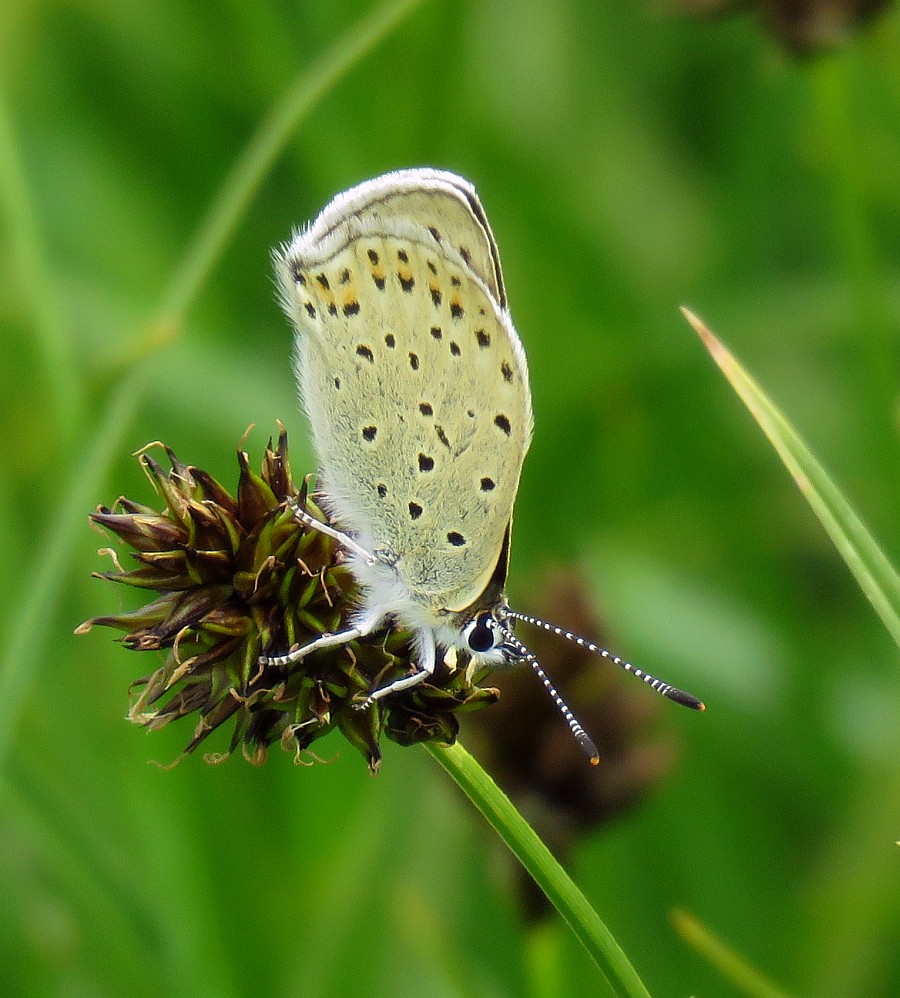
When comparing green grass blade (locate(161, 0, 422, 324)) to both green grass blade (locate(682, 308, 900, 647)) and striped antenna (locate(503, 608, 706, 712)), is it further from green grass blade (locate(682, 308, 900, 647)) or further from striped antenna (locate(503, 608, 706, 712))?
green grass blade (locate(682, 308, 900, 647))

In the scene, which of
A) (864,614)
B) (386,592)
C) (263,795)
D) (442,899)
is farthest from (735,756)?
(386,592)

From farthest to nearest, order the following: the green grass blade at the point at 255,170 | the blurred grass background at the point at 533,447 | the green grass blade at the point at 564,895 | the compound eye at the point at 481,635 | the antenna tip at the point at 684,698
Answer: the blurred grass background at the point at 533,447, the green grass blade at the point at 255,170, the compound eye at the point at 481,635, the antenna tip at the point at 684,698, the green grass blade at the point at 564,895

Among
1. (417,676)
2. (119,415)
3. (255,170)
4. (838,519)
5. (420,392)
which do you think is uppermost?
(255,170)

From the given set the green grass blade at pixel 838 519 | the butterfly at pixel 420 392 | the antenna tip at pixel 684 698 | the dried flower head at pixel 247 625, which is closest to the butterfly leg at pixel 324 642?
the dried flower head at pixel 247 625

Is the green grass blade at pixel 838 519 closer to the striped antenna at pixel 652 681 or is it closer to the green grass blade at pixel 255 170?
the striped antenna at pixel 652 681

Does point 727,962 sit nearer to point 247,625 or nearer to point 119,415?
point 247,625

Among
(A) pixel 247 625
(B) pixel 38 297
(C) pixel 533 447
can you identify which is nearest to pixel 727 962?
(A) pixel 247 625

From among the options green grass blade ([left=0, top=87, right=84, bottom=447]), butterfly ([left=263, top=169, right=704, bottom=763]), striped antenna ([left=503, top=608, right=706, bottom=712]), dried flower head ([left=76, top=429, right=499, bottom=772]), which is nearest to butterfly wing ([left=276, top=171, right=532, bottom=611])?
butterfly ([left=263, top=169, right=704, bottom=763])
